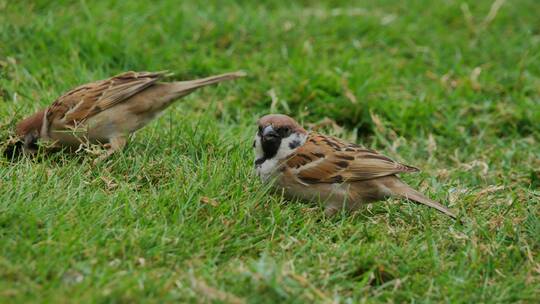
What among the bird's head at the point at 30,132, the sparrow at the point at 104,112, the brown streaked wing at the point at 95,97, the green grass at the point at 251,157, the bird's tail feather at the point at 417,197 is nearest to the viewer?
the green grass at the point at 251,157

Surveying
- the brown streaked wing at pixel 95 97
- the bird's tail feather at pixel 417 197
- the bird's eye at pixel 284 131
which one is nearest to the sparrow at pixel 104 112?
the brown streaked wing at pixel 95 97

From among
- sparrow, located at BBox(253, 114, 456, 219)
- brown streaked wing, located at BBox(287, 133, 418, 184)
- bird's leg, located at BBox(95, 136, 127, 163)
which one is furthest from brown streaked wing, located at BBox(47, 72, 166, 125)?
brown streaked wing, located at BBox(287, 133, 418, 184)

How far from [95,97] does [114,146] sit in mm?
447

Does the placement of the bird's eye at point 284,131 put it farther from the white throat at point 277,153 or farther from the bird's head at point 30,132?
the bird's head at point 30,132

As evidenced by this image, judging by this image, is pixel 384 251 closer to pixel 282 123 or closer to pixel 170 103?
pixel 282 123

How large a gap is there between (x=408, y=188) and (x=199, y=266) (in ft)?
5.12

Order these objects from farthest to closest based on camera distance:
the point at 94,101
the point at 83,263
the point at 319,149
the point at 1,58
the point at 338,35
Answer: the point at 338,35 → the point at 1,58 → the point at 94,101 → the point at 319,149 → the point at 83,263

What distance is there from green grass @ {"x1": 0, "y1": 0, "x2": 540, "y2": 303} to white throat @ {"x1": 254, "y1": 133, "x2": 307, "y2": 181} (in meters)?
0.12

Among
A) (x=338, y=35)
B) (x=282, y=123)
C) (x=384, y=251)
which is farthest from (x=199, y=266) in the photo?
(x=338, y=35)

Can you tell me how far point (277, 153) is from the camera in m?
5.00

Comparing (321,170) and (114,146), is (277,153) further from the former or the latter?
(114,146)

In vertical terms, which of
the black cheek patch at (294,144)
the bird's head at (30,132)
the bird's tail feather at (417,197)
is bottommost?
the bird's tail feather at (417,197)

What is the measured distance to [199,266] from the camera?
156 inches

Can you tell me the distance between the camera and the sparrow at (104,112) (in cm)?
542
